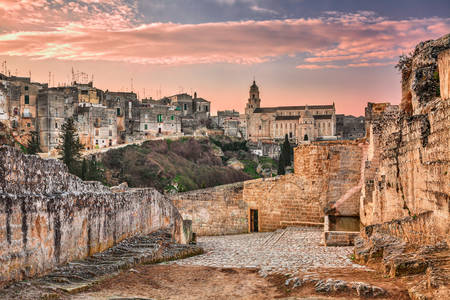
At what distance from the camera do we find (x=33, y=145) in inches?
2028

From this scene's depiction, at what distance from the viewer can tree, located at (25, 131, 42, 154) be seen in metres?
49.5

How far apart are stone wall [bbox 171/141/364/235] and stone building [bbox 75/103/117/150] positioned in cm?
4081

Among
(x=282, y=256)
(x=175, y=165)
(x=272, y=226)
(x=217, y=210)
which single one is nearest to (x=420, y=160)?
(x=282, y=256)

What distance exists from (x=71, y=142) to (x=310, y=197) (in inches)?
1220

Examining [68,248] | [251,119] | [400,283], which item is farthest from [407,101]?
[251,119]

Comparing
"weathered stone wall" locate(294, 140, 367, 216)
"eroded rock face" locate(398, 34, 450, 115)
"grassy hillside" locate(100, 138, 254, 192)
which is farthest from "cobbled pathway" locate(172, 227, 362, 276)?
"grassy hillside" locate(100, 138, 254, 192)

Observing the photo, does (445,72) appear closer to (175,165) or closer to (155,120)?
(175,165)

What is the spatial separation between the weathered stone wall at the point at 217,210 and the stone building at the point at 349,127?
100 meters

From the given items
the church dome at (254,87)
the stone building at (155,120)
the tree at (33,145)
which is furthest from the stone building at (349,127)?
the tree at (33,145)

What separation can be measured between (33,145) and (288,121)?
7705cm

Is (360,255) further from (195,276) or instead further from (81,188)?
(81,188)

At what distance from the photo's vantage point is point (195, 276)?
7.93m

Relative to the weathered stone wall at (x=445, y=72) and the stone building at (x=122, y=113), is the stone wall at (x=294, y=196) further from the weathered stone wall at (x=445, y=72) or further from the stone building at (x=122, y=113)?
the stone building at (x=122, y=113)

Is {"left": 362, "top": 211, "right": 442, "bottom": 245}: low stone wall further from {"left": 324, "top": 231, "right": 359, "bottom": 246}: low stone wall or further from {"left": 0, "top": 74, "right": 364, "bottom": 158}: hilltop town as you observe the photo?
{"left": 0, "top": 74, "right": 364, "bottom": 158}: hilltop town
